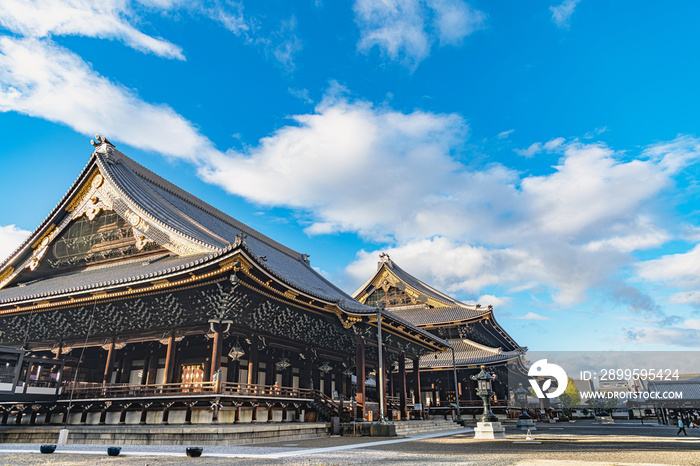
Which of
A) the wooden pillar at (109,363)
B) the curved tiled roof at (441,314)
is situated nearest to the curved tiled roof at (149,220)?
the wooden pillar at (109,363)

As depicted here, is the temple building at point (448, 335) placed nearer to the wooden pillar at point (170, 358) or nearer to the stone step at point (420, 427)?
the stone step at point (420, 427)

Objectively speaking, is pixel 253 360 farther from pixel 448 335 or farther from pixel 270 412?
pixel 448 335

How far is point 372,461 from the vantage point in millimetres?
10844

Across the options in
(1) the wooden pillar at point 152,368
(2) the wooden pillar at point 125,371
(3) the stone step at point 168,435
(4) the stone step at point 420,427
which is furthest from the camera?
(2) the wooden pillar at point 125,371

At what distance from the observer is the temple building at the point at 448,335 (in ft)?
140

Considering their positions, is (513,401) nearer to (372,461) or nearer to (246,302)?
(246,302)

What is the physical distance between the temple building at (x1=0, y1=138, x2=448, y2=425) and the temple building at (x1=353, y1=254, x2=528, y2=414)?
1358cm

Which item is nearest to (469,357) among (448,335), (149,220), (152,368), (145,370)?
(448,335)

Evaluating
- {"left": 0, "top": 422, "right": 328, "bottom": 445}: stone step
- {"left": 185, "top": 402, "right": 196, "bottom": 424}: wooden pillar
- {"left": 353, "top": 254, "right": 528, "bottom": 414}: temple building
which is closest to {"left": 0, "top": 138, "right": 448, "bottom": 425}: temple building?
{"left": 185, "top": 402, "right": 196, "bottom": 424}: wooden pillar

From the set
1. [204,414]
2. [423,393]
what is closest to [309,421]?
[204,414]

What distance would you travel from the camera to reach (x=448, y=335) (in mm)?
48688

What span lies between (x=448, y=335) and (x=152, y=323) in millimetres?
34738

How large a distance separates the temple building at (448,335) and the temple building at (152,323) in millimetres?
13579

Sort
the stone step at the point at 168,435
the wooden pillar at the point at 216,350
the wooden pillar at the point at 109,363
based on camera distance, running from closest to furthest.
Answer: the stone step at the point at 168,435 → the wooden pillar at the point at 216,350 → the wooden pillar at the point at 109,363
